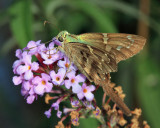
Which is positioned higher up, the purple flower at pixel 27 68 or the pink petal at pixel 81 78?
the purple flower at pixel 27 68

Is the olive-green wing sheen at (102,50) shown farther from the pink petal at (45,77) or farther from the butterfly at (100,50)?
the pink petal at (45,77)

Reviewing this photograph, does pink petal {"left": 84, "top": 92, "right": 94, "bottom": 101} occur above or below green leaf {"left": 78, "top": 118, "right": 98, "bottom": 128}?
above

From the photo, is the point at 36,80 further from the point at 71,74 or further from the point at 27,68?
the point at 71,74

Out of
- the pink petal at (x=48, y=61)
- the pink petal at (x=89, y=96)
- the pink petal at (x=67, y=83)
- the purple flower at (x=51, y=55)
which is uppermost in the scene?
the purple flower at (x=51, y=55)

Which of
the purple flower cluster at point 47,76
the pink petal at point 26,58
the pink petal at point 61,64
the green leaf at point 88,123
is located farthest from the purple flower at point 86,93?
the green leaf at point 88,123

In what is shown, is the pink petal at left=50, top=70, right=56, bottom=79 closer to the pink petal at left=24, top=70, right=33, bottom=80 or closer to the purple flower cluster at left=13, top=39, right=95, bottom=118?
the purple flower cluster at left=13, top=39, right=95, bottom=118

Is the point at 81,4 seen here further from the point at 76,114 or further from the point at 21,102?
the point at 21,102

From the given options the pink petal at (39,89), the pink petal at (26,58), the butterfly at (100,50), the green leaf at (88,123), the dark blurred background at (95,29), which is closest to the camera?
the pink petal at (39,89)

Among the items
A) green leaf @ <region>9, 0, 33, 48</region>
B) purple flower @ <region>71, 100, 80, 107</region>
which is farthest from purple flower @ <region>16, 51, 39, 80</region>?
green leaf @ <region>9, 0, 33, 48</region>
